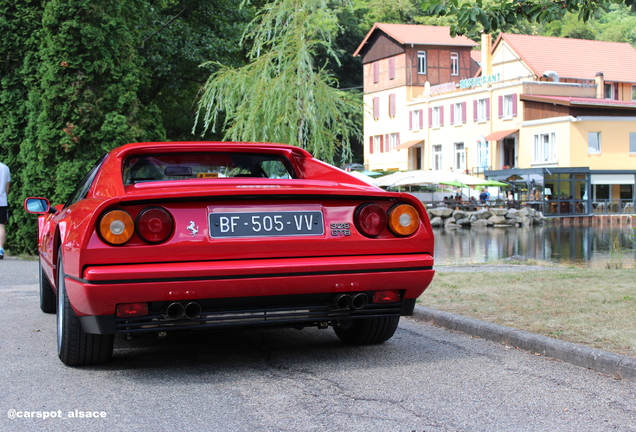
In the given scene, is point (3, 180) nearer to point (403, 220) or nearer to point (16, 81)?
point (16, 81)

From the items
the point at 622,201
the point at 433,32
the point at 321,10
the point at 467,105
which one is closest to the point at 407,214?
the point at 321,10

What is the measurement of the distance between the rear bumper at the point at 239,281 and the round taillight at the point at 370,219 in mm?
158

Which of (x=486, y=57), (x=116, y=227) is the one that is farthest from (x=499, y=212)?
(x=116, y=227)

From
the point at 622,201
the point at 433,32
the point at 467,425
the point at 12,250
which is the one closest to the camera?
the point at 467,425

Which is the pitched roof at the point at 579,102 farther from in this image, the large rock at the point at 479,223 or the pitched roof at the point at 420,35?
the pitched roof at the point at 420,35

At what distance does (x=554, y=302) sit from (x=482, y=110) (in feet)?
165

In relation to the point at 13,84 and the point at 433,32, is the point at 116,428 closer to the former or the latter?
the point at 13,84

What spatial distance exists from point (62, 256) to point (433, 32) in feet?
209

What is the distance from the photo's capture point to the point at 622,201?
1960 inches

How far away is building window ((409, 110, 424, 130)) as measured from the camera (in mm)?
62619

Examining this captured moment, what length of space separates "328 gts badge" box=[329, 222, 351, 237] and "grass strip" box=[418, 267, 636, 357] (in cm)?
176

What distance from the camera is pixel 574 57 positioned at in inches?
2359

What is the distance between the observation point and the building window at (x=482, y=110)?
182 ft

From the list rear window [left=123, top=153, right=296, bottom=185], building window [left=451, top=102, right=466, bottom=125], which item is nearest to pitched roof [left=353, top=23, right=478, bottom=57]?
building window [left=451, top=102, right=466, bottom=125]
